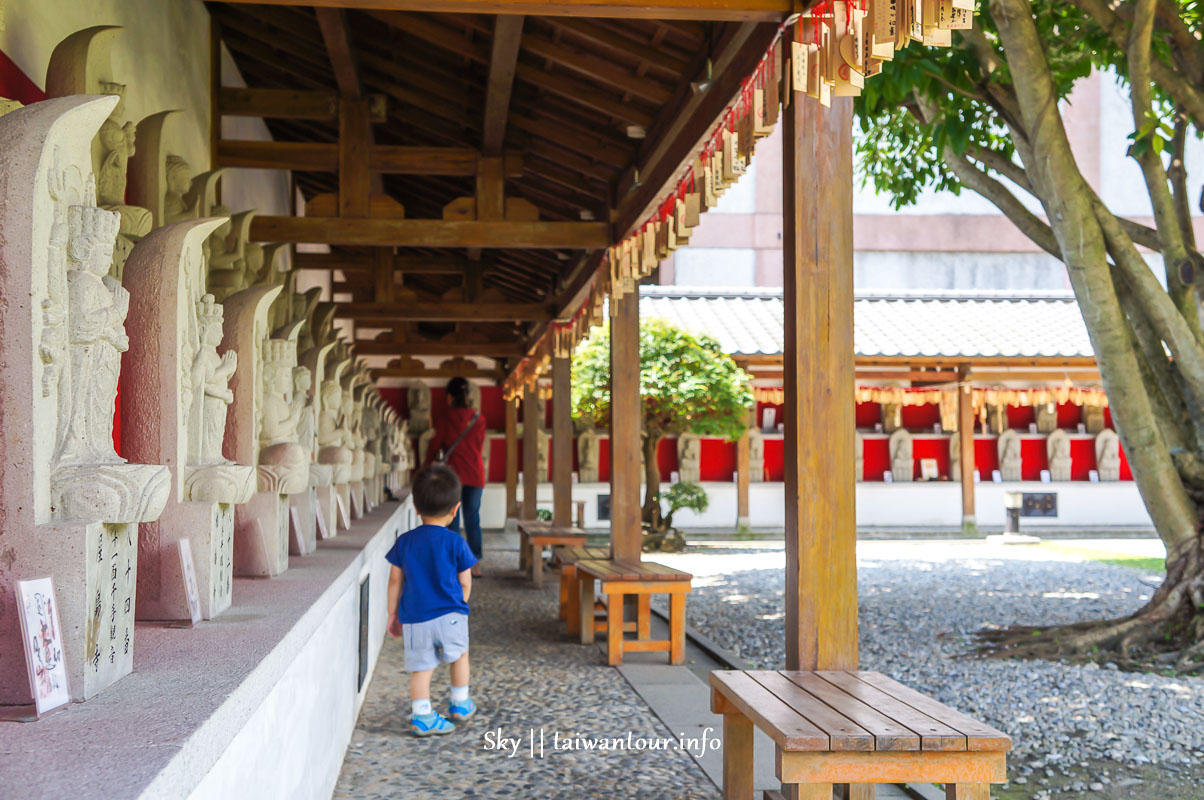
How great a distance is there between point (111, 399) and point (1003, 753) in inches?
86.0

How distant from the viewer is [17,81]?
309 cm

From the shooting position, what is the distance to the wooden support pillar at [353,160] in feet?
21.0

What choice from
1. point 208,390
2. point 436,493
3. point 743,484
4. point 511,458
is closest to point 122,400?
point 208,390

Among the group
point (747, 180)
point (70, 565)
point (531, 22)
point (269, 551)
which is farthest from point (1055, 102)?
point (747, 180)

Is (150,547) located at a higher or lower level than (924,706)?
higher

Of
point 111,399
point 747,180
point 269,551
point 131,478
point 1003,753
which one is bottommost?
point 1003,753

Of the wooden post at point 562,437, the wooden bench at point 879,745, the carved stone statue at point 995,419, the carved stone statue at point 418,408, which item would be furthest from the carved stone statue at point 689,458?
the wooden bench at point 879,745

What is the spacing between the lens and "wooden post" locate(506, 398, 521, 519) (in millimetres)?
16031

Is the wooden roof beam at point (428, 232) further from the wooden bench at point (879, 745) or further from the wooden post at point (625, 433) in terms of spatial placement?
the wooden bench at point (879, 745)

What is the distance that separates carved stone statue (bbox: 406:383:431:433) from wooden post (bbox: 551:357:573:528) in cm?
714

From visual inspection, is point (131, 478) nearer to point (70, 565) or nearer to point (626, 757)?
point (70, 565)

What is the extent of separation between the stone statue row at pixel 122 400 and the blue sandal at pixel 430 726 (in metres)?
0.86

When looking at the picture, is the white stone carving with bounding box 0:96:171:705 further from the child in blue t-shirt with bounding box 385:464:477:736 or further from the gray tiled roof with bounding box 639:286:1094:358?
the gray tiled roof with bounding box 639:286:1094:358

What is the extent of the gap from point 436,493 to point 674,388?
9803mm
